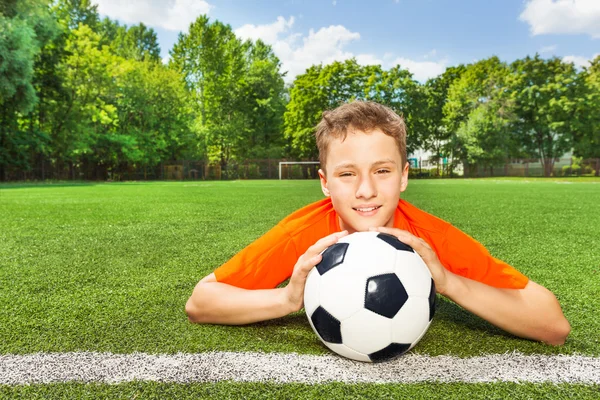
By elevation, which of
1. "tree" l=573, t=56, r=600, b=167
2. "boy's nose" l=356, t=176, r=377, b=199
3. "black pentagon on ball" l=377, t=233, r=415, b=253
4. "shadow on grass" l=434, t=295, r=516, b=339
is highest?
"tree" l=573, t=56, r=600, b=167

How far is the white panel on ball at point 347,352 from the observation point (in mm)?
1896

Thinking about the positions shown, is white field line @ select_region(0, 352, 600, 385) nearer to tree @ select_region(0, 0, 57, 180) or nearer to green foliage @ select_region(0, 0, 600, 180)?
tree @ select_region(0, 0, 57, 180)

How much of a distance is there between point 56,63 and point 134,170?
37.3 ft

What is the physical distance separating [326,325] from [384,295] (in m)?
0.29

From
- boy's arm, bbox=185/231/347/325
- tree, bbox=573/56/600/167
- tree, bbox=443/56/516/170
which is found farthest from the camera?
tree, bbox=573/56/600/167

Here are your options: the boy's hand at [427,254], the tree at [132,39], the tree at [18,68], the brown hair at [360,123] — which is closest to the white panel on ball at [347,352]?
the boy's hand at [427,254]

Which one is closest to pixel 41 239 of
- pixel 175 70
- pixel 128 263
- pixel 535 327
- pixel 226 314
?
pixel 128 263

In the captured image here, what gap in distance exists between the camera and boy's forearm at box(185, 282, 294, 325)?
2199mm

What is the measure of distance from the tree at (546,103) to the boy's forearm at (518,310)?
44.9 meters

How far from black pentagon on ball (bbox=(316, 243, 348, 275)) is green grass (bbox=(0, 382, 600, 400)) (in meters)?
0.48

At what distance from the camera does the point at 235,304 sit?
227 centimetres

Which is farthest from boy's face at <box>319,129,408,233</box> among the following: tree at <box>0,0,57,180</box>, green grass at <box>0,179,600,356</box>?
tree at <box>0,0,57,180</box>

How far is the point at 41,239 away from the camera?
5.45 metres

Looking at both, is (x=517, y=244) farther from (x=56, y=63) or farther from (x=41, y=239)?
(x=56, y=63)
